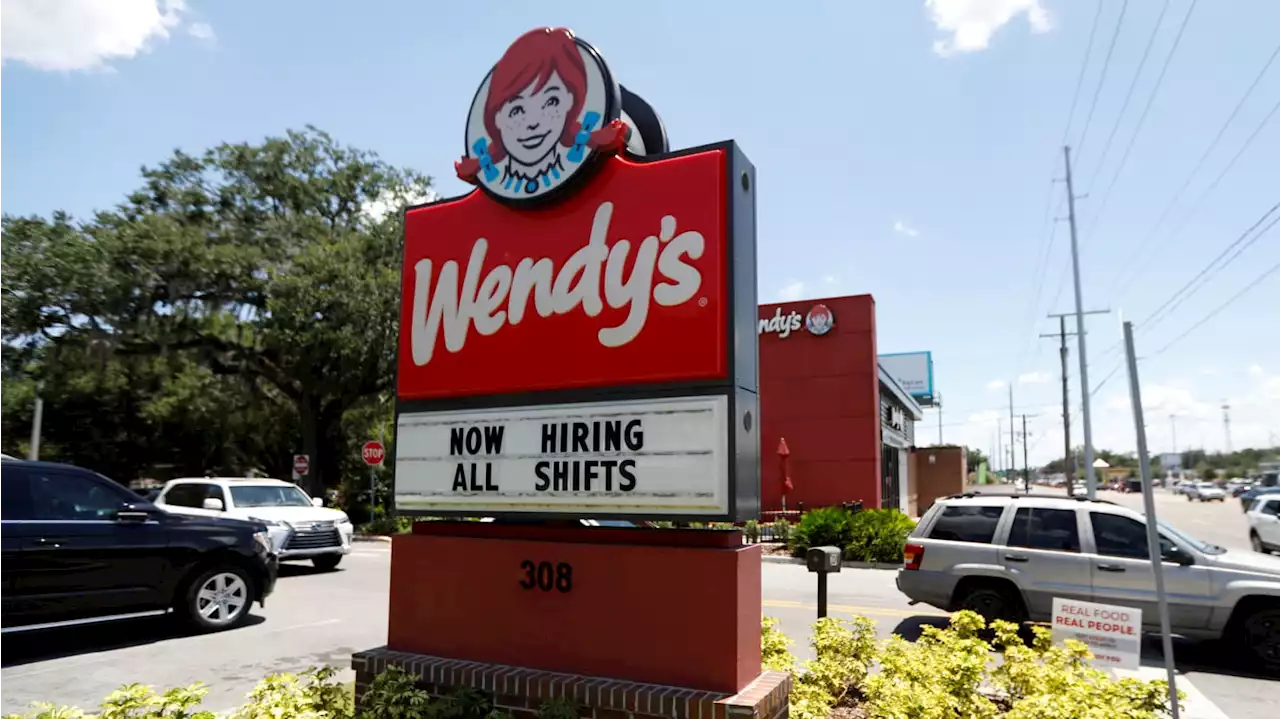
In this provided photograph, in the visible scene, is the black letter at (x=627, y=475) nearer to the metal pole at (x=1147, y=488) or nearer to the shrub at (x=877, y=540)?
the metal pole at (x=1147, y=488)

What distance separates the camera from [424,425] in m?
5.57

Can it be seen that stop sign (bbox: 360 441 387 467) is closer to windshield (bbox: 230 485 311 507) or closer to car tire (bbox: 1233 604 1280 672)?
windshield (bbox: 230 485 311 507)

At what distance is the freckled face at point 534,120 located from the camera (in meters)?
5.27

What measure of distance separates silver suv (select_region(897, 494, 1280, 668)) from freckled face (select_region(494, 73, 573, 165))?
7.28 meters

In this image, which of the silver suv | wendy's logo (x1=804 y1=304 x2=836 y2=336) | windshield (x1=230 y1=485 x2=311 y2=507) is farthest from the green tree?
the silver suv

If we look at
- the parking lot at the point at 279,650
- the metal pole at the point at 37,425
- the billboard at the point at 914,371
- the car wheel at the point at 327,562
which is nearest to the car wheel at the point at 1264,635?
the parking lot at the point at 279,650

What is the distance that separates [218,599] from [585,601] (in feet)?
23.0

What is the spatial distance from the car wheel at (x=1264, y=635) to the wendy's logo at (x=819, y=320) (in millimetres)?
18986

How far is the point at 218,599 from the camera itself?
9719 mm

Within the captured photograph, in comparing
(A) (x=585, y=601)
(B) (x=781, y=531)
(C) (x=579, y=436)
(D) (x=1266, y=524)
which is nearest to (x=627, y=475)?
(C) (x=579, y=436)

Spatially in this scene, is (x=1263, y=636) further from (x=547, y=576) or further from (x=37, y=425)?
(x=37, y=425)

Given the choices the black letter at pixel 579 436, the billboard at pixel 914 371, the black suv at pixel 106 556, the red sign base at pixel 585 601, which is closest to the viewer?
the red sign base at pixel 585 601

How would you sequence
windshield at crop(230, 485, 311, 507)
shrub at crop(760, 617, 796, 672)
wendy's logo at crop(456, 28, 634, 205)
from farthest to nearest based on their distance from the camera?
windshield at crop(230, 485, 311, 507) < shrub at crop(760, 617, 796, 672) < wendy's logo at crop(456, 28, 634, 205)

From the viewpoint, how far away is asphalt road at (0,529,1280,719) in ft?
23.7
